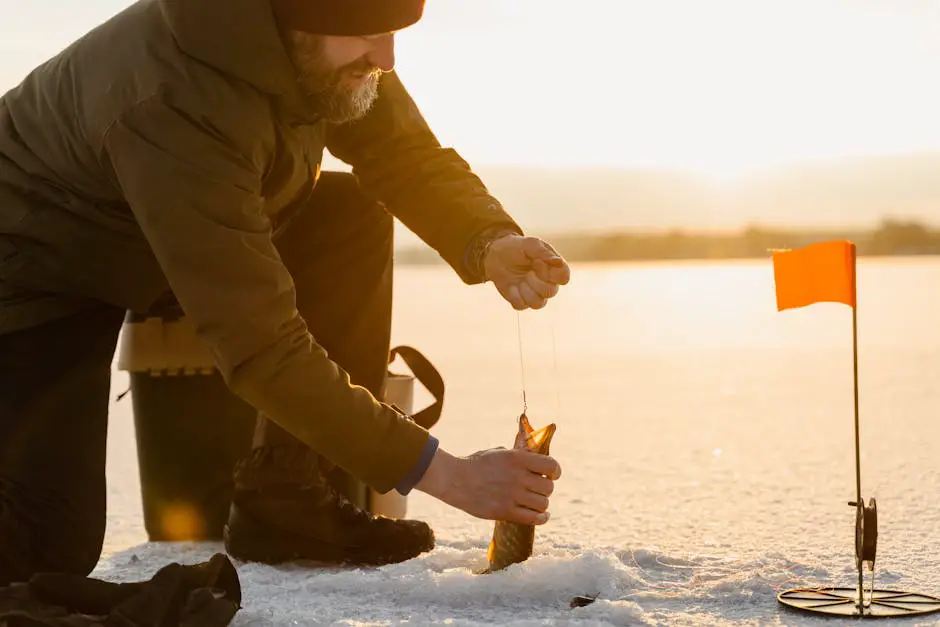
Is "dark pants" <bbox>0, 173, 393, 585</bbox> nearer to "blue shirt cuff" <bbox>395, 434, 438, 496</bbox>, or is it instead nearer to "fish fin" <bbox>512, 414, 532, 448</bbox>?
"fish fin" <bbox>512, 414, 532, 448</bbox>

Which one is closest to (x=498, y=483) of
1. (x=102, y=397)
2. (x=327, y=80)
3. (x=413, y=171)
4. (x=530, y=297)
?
(x=530, y=297)

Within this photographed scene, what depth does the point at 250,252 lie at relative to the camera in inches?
73.2

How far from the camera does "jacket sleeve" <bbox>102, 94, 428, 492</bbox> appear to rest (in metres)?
1.84

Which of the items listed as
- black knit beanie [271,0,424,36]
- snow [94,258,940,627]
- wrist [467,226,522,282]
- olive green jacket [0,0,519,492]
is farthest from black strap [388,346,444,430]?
black knit beanie [271,0,424,36]

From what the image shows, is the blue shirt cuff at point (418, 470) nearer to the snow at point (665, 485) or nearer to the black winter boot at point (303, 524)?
the snow at point (665, 485)

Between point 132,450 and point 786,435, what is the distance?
2.19 metres

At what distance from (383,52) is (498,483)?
76 cm

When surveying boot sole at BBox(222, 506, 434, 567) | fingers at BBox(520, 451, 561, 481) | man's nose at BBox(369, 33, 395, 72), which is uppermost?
man's nose at BBox(369, 33, 395, 72)

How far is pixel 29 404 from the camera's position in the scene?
2.33m

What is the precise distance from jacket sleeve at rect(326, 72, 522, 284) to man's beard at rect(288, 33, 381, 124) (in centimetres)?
37

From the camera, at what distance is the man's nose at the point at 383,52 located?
1999mm

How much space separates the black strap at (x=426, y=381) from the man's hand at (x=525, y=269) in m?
0.49

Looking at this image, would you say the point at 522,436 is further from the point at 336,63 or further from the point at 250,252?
the point at 336,63

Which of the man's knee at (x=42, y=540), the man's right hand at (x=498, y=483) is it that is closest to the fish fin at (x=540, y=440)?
the man's right hand at (x=498, y=483)
